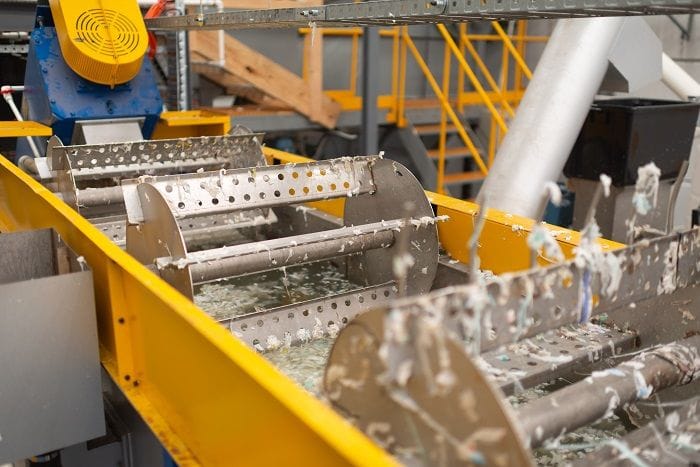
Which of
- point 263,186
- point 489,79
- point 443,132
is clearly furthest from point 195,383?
point 489,79

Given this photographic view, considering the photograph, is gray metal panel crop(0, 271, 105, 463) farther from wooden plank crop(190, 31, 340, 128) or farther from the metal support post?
the metal support post

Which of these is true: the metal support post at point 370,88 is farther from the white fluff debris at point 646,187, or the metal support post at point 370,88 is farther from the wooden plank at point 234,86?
the white fluff debris at point 646,187

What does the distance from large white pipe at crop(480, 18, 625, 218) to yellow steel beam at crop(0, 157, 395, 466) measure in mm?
1588

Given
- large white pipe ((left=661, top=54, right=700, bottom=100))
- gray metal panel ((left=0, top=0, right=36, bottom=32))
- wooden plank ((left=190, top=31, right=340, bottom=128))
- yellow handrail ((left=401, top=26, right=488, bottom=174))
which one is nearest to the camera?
gray metal panel ((left=0, top=0, right=36, bottom=32))

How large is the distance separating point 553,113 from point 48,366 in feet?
6.99

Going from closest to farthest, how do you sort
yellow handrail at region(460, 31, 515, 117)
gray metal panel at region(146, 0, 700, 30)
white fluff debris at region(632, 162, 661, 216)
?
1. white fluff debris at region(632, 162, 661, 216)
2. gray metal panel at region(146, 0, 700, 30)
3. yellow handrail at region(460, 31, 515, 117)

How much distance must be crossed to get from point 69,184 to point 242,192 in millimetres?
831

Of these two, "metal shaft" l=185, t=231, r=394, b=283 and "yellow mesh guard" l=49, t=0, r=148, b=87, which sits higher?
"yellow mesh guard" l=49, t=0, r=148, b=87

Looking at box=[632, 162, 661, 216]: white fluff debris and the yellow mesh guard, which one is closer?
box=[632, 162, 661, 216]: white fluff debris

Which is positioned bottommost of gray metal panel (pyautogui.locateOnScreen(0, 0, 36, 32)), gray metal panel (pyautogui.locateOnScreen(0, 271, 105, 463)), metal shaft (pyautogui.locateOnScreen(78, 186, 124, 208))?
gray metal panel (pyautogui.locateOnScreen(0, 271, 105, 463))

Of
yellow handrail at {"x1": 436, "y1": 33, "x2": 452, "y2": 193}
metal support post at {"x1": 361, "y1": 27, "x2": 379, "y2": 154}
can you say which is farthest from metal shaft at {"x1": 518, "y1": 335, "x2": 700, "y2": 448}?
yellow handrail at {"x1": 436, "y1": 33, "x2": 452, "y2": 193}

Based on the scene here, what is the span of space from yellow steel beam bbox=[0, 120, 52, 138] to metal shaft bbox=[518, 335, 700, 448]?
2.78 m

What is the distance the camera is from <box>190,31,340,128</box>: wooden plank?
5137 mm

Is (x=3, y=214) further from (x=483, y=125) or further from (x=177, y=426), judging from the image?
(x=483, y=125)
